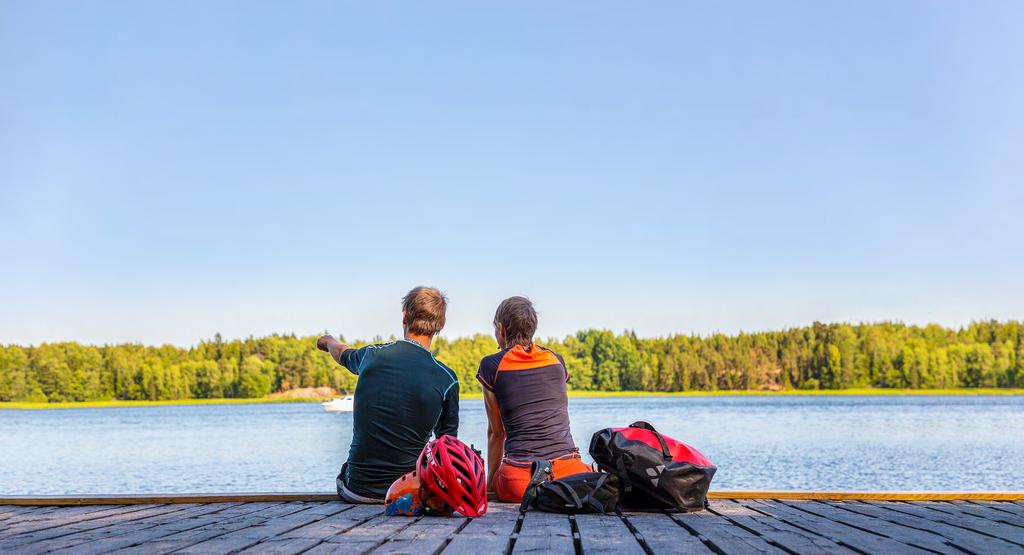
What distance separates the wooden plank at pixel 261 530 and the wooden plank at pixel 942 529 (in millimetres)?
3394

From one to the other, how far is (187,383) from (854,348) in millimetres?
98576

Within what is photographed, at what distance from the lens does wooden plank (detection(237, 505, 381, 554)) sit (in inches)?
160

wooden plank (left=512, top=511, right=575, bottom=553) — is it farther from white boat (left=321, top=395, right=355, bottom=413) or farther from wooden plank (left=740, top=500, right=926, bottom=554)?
white boat (left=321, top=395, right=355, bottom=413)

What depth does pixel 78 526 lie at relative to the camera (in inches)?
201

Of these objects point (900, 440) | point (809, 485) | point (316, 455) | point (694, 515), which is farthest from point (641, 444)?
point (900, 440)

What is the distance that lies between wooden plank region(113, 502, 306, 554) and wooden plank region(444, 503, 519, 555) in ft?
4.22

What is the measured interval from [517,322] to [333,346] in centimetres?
133

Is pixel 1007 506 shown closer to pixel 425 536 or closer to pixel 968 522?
pixel 968 522

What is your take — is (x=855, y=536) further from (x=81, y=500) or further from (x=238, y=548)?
(x=81, y=500)

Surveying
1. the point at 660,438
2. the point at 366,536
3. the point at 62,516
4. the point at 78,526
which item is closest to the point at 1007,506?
the point at 660,438

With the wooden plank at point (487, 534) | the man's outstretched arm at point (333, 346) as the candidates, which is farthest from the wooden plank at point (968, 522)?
the man's outstretched arm at point (333, 346)

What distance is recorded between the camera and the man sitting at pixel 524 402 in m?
6.21

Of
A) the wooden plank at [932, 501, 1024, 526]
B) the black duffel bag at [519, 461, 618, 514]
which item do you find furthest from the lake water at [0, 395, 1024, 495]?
the black duffel bag at [519, 461, 618, 514]

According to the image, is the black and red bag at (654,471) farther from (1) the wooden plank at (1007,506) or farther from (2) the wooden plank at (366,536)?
(1) the wooden plank at (1007,506)
